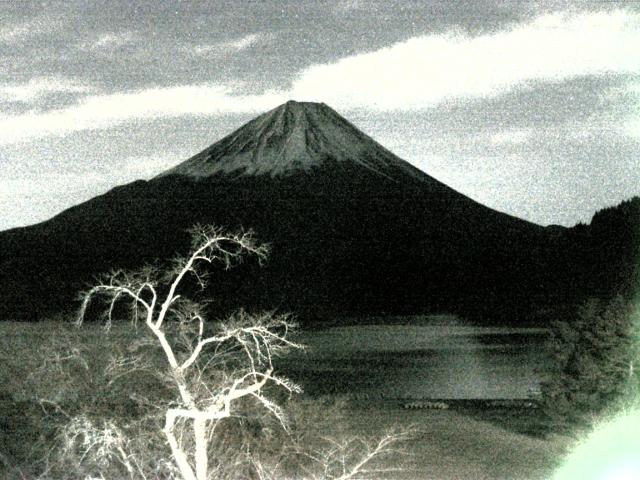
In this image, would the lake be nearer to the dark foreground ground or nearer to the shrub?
the shrub

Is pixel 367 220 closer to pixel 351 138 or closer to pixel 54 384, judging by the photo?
pixel 351 138

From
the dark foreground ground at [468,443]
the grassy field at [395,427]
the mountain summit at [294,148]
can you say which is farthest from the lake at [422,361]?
the mountain summit at [294,148]

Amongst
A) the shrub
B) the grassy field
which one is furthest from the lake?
the grassy field

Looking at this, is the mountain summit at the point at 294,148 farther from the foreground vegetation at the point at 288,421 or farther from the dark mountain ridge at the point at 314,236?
the foreground vegetation at the point at 288,421

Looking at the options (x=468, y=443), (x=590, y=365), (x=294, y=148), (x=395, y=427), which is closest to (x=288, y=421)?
(x=590, y=365)

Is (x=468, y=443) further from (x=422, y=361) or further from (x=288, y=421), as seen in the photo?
(x=422, y=361)

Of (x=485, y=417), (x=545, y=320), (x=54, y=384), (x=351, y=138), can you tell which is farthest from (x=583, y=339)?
(x=351, y=138)
